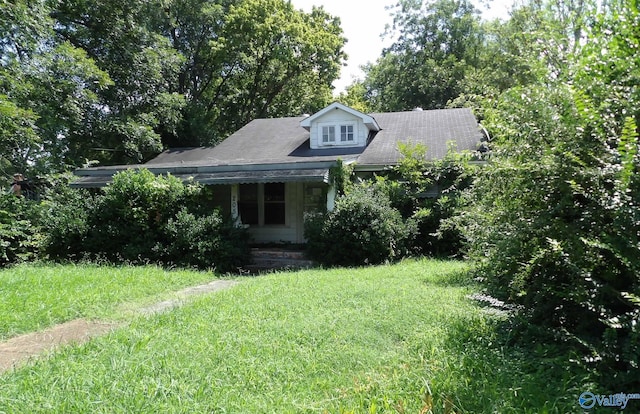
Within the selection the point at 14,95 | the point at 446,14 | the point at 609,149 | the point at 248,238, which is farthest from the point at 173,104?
the point at 446,14

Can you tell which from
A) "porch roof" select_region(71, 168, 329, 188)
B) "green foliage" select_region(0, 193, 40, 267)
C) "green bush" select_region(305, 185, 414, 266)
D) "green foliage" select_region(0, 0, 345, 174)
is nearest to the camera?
"green bush" select_region(305, 185, 414, 266)

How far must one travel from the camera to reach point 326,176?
10.8 m

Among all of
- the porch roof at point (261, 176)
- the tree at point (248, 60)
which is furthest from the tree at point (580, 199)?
the tree at point (248, 60)

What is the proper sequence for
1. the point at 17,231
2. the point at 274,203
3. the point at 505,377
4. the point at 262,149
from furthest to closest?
the point at 262,149, the point at 274,203, the point at 17,231, the point at 505,377

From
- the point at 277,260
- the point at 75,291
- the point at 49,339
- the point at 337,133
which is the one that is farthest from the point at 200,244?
the point at 337,133

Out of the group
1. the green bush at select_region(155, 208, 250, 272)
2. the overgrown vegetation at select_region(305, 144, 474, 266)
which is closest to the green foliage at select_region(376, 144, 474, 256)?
the overgrown vegetation at select_region(305, 144, 474, 266)

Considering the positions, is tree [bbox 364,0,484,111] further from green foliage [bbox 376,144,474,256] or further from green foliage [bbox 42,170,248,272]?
green foliage [bbox 42,170,248,272]

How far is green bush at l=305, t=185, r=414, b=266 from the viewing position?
1027 cm

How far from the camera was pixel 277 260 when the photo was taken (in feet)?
37.4

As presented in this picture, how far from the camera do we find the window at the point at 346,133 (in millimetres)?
15672

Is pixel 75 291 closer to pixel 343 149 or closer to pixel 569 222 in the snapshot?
pixel 569 222

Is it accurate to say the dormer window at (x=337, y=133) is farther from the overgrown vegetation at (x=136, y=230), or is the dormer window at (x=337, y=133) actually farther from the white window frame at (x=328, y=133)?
the overgrown vegetation at (x=136, y=230)

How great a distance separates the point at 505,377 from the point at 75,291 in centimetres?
649

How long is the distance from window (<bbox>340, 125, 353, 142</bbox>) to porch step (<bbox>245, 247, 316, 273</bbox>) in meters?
5.85
